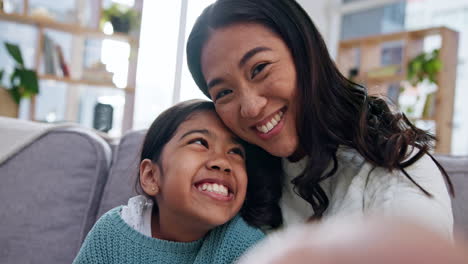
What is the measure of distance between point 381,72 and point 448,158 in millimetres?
3578

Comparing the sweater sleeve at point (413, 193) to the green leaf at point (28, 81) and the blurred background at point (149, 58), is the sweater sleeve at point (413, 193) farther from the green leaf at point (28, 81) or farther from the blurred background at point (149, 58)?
the green leaf at point (28, 81)

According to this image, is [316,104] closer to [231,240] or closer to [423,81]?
[231,240]

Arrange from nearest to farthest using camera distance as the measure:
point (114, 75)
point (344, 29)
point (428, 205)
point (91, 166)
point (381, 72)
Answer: point (428, 205)
point (91, 166)
point (114, 75)
point (381, 72)
point (344, 29)

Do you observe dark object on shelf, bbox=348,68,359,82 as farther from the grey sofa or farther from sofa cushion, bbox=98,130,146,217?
sofa cushion, bbox=98,130,146,217

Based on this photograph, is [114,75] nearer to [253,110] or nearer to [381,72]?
[381,72]

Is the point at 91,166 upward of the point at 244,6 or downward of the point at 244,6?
downward

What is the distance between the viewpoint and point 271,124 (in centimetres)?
108

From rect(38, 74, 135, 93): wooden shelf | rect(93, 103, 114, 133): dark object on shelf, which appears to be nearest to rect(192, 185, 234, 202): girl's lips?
rect(93, 103, 114, 133): dark object on shelf

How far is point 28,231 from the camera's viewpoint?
1.36 metres

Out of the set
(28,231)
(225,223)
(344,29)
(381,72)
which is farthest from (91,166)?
(344,29)

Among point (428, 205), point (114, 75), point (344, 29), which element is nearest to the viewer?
point (428, 205)

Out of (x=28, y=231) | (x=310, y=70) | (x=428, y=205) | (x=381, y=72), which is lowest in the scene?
(x=28, y=231)

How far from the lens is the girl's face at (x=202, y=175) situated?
104 cm

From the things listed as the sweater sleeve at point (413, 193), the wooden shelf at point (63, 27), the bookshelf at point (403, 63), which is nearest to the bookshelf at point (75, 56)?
the wooden shelf at point (63, 27)
